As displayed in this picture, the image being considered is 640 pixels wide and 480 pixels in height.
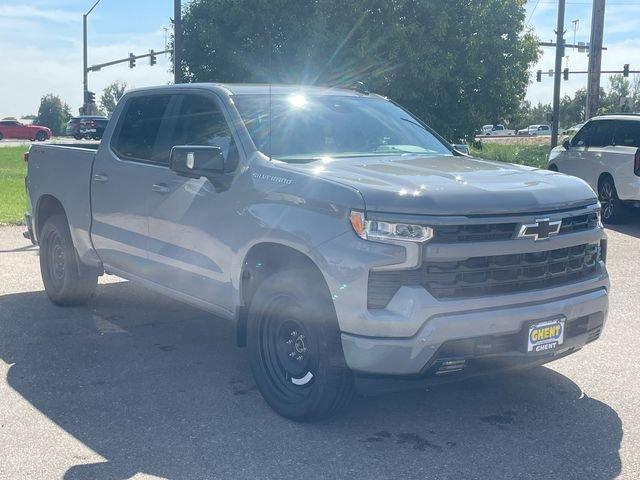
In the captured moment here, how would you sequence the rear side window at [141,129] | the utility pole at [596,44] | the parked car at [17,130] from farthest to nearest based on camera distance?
the parked car at [17,130] < the utility pole at [596,44] < the rear side window at [141,129]

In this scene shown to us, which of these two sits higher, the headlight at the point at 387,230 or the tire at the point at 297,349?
the headlight at the point at 387,230

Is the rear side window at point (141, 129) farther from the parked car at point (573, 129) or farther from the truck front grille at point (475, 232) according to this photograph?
the parked car at point (573, 129)

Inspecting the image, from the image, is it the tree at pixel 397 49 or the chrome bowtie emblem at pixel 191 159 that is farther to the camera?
the tree at pixel 397 49

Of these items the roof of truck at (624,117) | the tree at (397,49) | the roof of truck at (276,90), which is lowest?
the roof of truck at (276,90)

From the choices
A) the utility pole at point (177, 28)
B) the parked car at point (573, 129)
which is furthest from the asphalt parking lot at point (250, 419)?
the utility pole at point (177, 28)

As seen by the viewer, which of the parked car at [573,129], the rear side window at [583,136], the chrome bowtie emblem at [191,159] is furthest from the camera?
the parked car at [573,129]

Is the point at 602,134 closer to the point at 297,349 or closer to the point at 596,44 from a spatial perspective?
the point at 297,349

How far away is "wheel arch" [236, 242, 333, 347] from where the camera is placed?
16.3 ft

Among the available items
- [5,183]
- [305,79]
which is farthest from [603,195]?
[5,183]

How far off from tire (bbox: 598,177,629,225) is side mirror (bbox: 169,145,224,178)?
10207mm

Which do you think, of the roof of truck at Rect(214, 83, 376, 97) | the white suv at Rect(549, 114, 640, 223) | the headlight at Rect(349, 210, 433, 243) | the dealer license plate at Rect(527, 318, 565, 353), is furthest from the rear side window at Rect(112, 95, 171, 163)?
the white suv at Rect(549, 114, 640, 223)

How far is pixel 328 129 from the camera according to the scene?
19.6ft

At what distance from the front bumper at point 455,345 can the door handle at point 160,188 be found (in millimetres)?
2105

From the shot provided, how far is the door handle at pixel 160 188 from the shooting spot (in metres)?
6.04
